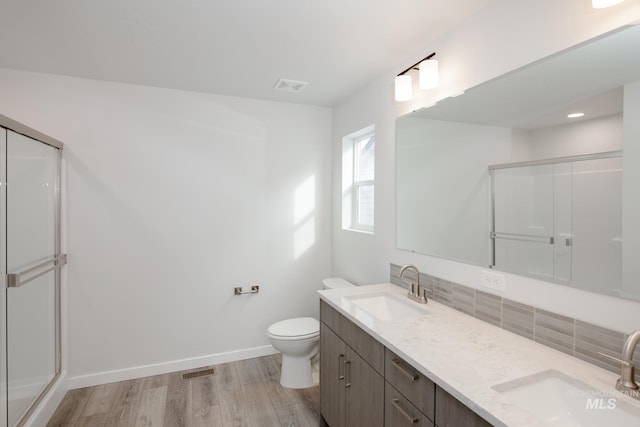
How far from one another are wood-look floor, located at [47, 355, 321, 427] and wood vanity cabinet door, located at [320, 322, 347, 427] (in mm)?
269

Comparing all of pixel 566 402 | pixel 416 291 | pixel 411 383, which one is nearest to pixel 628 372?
pixel 566 402

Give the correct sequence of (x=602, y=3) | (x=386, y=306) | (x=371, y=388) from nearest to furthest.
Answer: (x=602, y=3), (x=371, y=388), (x=386, y=306)

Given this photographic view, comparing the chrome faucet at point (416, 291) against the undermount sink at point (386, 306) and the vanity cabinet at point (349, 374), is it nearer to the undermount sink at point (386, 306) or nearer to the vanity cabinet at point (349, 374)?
the undermount sink at point (386, 306)

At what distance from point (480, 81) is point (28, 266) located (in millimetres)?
2855

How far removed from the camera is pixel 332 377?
1.99 m

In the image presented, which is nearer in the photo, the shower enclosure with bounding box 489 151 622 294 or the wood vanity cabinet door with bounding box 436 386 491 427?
the wood vanity cabinet door with bounding box 436 386 491 427

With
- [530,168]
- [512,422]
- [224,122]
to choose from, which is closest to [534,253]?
[530,168]

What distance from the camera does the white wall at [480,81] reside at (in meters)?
Result: 1.23

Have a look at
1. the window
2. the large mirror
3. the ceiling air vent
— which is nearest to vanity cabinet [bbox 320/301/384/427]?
the large mirror

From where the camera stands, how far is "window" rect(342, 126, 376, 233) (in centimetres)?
311

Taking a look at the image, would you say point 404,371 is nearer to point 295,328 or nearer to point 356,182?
point 295,328

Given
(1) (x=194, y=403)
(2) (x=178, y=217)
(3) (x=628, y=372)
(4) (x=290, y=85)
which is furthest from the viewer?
(2) (x=178, y=217)

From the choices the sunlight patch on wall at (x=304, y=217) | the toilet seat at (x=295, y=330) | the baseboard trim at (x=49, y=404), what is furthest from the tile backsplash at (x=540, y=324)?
the baseboard trim at (x=49, y=404)

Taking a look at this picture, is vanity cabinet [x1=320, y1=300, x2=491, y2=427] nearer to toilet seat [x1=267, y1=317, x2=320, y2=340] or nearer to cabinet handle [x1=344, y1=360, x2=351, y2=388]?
cabinet handle [x1=344, y1=360, x2=351, y2=388]
